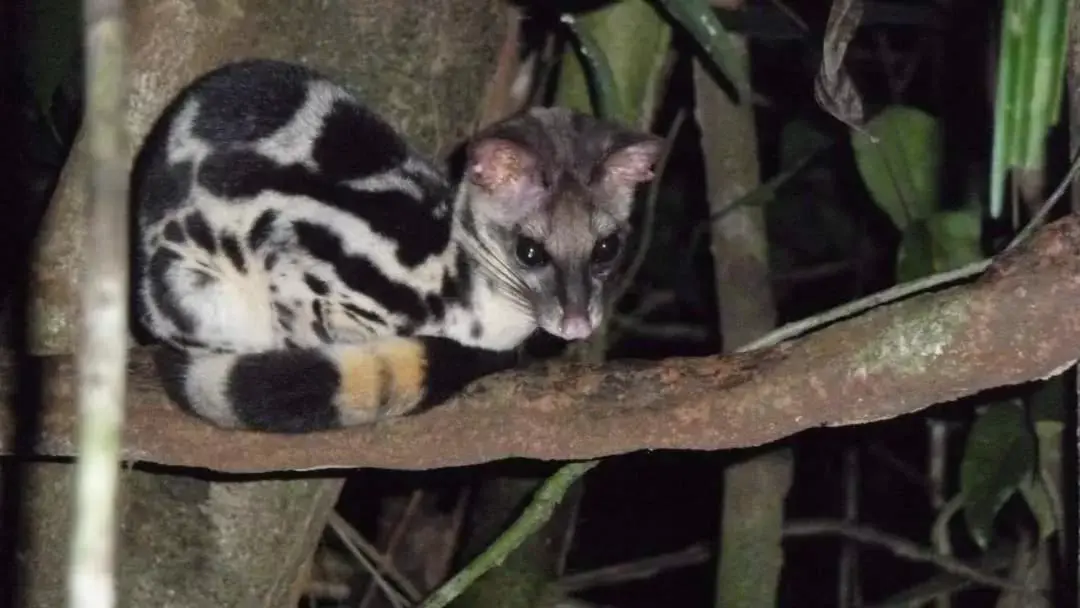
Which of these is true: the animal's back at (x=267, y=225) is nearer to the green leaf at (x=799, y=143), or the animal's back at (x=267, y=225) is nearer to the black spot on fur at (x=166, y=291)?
the black spot on fur at (x=166, y=291)

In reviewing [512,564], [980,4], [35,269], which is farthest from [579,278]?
[980,4]

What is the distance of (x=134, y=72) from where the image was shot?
168 cm

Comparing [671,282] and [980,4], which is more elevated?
[980,4]

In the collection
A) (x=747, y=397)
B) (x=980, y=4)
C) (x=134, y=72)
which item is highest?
(x=980, y=4)

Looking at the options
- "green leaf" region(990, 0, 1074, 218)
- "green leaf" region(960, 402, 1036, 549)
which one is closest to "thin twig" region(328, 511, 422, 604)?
"green leaf" region(960, 402, 1036, 549)

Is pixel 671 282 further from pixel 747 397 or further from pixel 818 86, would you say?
pixel 747 397

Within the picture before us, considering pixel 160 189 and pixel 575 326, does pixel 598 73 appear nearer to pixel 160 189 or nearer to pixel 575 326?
pixel 575 326

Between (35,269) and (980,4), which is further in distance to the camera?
(980,4)

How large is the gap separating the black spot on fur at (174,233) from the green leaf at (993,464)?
1.05 m

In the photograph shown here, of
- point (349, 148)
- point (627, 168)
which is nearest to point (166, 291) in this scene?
point (349, 148)

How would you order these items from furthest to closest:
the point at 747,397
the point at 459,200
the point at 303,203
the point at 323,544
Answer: the point at 323,544 < the point at 459,200 < the point at 303,203 < the point at 747,397

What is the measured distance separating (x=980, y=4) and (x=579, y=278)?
100 centimetres

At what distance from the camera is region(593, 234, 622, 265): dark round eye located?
69.7 inches

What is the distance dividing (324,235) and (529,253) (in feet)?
0.90
